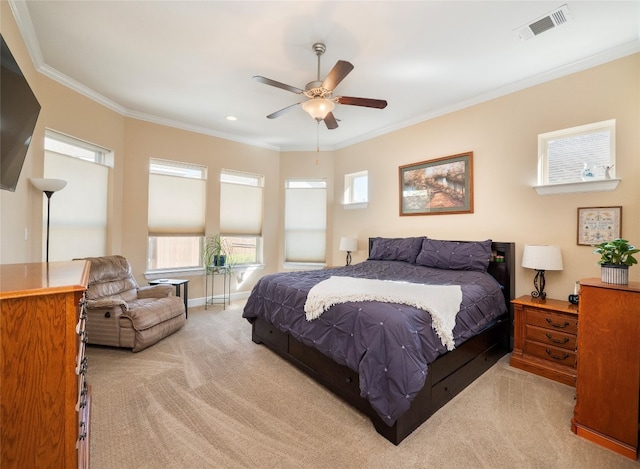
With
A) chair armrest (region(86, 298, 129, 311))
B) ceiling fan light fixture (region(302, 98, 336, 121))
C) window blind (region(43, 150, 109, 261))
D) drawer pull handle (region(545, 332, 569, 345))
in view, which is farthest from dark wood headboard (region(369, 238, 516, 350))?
window blind (region(43, 150, 109, 261))

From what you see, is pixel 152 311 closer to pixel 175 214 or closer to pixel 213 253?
pixel 213 253

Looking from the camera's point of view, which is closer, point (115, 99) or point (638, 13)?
point (638, 13)

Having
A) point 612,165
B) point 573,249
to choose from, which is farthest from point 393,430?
point 612,165

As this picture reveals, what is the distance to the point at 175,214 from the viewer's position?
461 centimetres

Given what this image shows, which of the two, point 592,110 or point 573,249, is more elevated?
point 592,110

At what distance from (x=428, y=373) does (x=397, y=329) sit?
0.50 metres

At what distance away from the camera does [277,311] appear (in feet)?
9.16

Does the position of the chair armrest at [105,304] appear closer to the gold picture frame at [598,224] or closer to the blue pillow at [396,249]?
the blue pillow at [396,249]

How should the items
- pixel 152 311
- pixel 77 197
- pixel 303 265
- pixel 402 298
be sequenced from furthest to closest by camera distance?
Result: pixel 303 265
pixel 77 197
pixel 152 311
pixel 402 298

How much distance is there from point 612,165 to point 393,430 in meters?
3.07

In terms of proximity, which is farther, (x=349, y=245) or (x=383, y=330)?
(x=349, y=245)

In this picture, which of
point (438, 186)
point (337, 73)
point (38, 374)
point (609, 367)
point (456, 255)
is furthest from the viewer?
point (438, 186)

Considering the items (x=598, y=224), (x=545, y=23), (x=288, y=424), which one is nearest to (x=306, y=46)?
(x=545, y=23)

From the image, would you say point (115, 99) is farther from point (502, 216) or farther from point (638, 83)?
point (638, 83)
